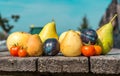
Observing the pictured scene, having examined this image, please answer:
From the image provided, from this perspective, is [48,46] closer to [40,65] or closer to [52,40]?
[52,40]

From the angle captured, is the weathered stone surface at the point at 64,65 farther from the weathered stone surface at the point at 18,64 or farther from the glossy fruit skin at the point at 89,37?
the glossy fruit skin at the point at 89,37

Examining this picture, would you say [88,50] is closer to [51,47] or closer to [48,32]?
[51,47]

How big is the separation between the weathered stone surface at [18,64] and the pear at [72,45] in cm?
33

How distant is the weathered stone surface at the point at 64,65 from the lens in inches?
113

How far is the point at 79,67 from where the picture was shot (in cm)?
287

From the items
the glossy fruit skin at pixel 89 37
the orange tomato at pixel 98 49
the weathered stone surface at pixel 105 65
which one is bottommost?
the weathered stone surface at pixel 105 65

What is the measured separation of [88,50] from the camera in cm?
315

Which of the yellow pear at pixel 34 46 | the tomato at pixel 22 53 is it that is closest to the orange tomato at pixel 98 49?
the yellow pear at pixel 34 46

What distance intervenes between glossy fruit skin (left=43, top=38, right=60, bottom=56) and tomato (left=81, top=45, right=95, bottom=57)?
262 millimetres

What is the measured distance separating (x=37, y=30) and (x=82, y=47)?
3.30ft

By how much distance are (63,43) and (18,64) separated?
45 centimetres

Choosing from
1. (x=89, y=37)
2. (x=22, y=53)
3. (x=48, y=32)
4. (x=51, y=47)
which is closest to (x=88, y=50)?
(x=89, y=37)

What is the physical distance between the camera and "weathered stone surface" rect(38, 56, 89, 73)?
113 inches

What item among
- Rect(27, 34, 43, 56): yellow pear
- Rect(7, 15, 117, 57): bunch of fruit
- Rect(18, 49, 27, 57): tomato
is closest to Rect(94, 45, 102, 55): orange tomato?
Rect(7, 15, 117, 57): bunch of fruit
